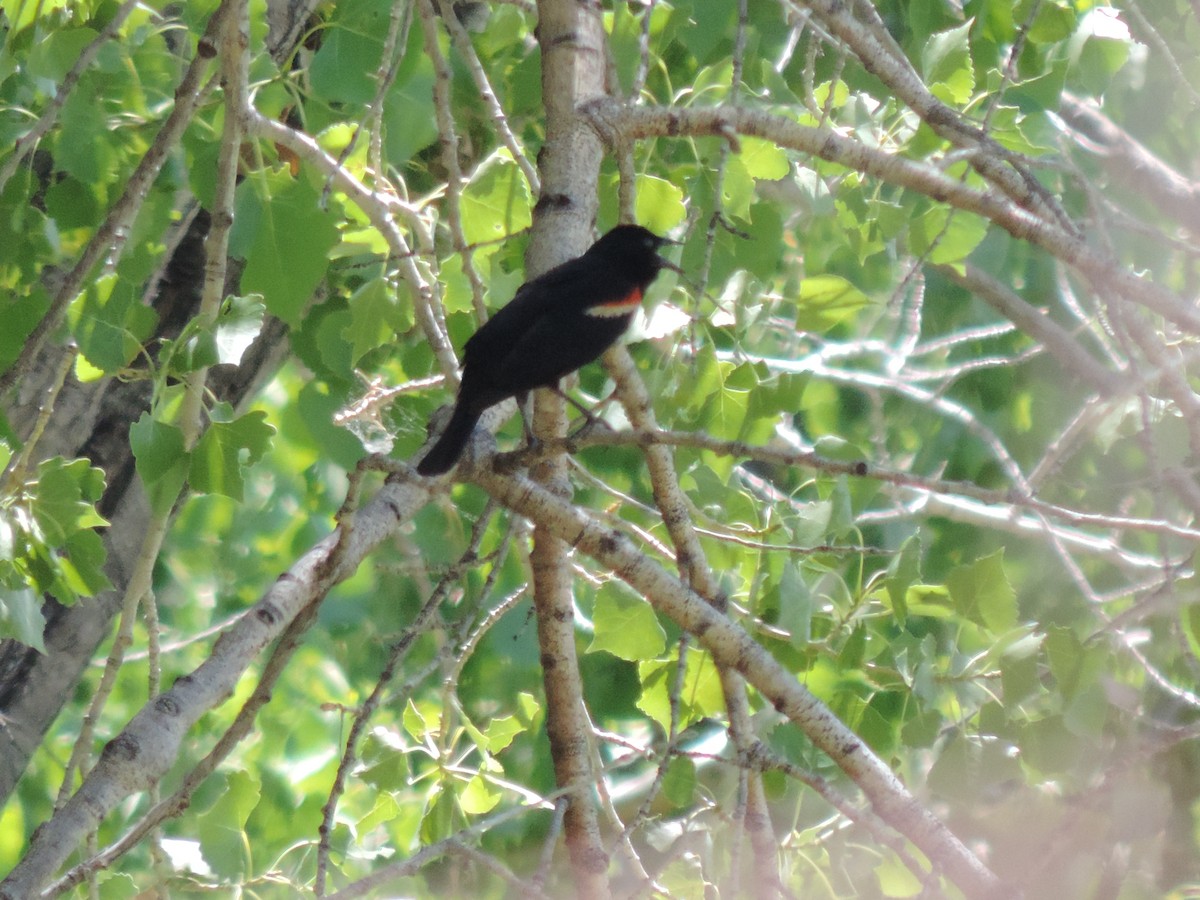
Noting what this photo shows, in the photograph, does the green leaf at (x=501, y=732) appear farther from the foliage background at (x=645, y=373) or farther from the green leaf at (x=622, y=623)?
the green leaf at (x=622, y=623)

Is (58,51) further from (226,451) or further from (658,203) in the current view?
(658,203)

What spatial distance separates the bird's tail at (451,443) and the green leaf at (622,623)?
386mm

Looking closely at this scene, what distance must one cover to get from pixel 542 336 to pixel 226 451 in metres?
0.66

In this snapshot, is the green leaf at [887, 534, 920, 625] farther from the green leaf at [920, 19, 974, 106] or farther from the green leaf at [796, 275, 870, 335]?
the green leaf at [920, 19, 974, 106]

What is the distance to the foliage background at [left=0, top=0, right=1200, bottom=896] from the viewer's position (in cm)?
179

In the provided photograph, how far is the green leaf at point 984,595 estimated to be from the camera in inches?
76.0

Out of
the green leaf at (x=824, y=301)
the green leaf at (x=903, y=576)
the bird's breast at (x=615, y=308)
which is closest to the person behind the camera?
the green leaf at (x=903, y=576)

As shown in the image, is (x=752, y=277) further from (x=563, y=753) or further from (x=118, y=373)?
(x=118, y=373)

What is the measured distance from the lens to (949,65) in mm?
2148

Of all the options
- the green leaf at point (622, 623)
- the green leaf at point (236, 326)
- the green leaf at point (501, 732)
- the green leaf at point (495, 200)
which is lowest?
the green leaf at point (501, 732)

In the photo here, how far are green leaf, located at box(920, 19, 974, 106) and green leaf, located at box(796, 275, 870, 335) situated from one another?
0.42 m

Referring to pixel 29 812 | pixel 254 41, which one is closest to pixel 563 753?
pixel 254 41

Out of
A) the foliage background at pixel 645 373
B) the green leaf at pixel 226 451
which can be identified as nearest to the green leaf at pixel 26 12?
the foliage background at pixel 645 373

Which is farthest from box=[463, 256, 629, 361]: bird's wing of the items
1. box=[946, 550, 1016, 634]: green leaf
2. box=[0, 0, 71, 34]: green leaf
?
box=[0, 0, 71, 34]: green leaf
